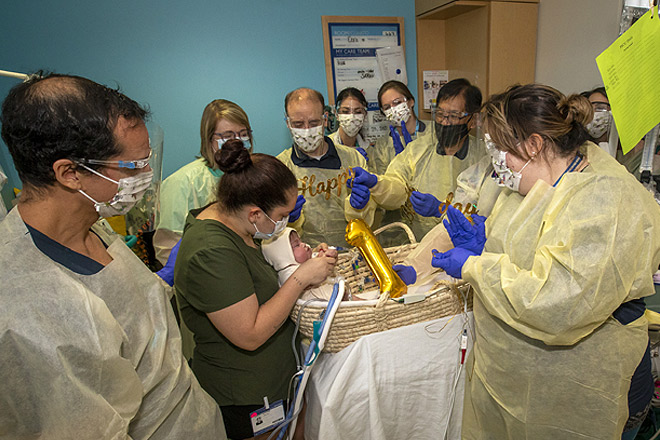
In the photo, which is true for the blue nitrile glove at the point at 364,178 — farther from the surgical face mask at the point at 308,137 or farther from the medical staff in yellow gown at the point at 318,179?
the surgical face mask at the point at 308,137

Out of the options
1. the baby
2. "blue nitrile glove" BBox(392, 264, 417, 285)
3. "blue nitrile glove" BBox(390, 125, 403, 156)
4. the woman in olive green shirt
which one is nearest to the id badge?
the woman in olive green shirt

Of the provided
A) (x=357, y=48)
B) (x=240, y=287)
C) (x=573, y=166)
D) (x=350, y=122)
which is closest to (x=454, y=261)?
(x=573, y=166)

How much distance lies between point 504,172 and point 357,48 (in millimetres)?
2405

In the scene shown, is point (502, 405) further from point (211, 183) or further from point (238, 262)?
point (211, 183)

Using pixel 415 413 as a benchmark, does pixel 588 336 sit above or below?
above

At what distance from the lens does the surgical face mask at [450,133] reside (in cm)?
190

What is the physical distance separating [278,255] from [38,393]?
0.79m

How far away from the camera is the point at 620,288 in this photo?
0.89 meters

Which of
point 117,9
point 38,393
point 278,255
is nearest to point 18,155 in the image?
point 38,393

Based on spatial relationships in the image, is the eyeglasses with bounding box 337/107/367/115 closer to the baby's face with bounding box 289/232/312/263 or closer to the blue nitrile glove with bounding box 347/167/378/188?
the blue nitrile glove with bounding box 347/167/378/188

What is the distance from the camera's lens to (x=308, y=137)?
2.03 m

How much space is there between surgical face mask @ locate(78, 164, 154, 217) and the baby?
54 cm

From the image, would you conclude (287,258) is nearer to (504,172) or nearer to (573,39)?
(504,172)

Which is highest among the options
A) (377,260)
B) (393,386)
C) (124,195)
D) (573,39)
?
(573,39)
